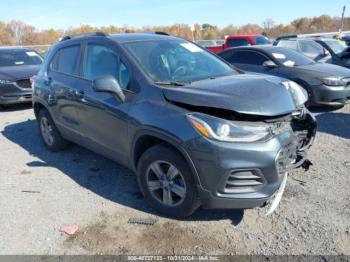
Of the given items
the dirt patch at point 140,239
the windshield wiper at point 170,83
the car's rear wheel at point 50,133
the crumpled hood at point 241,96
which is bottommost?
the dirt patch at point 140,239

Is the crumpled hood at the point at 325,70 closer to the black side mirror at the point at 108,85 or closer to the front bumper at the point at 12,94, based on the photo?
the black side mirror at the point at 108,85

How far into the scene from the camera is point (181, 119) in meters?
3.09

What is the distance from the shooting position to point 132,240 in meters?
3.21

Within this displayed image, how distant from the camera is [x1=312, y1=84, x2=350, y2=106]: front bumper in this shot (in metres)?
7.07

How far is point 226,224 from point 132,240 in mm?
929

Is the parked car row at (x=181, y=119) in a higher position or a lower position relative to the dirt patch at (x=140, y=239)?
higher

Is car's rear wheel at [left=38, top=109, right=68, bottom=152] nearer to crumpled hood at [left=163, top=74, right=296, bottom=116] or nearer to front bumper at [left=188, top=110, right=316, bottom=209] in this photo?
crumpled hood at [left=163, top=74, right=296, bottom=116]

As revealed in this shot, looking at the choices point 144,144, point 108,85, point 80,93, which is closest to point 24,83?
point 80,93

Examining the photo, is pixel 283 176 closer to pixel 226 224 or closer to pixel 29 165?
A: pixel 226 224

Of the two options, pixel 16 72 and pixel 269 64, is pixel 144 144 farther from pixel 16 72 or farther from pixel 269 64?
pixel 16 72

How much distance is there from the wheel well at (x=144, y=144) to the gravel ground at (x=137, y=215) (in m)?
0.58

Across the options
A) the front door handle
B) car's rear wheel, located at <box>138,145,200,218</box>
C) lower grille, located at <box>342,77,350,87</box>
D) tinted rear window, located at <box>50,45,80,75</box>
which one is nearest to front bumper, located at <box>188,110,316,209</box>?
car's rear wheel, located at <box>138,145,200,218</box>

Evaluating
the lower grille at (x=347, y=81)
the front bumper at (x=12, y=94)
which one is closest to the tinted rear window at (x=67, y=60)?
the front bumper at (x=12, y=94)

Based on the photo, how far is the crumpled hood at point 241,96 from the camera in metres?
2.99
